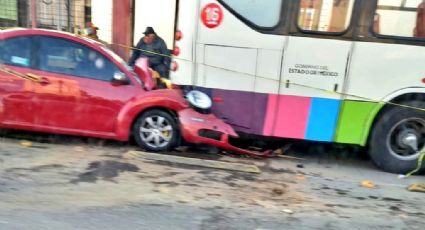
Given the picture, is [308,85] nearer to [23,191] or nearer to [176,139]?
[176,139]

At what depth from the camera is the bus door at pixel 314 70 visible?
6.30 metres

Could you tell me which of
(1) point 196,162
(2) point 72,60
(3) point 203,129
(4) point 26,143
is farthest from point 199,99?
(4) point 26,143

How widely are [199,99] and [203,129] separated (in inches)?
16.9

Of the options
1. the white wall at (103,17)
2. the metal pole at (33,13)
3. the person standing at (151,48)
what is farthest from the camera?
the metal pole at (33,13)

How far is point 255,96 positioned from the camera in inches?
260

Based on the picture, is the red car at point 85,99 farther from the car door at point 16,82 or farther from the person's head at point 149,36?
the person's head at point 149,36

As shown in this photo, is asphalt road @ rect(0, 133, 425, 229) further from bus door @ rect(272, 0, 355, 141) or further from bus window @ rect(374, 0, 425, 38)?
bus window @ rect(374, 0, 425, 38)

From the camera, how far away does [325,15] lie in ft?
20.7

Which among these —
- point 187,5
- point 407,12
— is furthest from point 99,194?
point 407,12

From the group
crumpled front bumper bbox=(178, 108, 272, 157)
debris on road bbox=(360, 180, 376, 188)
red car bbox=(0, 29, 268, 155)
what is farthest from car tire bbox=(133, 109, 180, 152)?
debris on road bbox=(360, 180, 376, 188)

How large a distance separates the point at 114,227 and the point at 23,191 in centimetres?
125

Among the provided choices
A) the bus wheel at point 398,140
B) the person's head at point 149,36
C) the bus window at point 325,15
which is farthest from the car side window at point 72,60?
the bus wheel at point 398,140

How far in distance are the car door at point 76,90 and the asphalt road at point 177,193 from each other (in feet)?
1.26

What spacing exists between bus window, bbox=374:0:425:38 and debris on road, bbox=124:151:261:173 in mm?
2458
